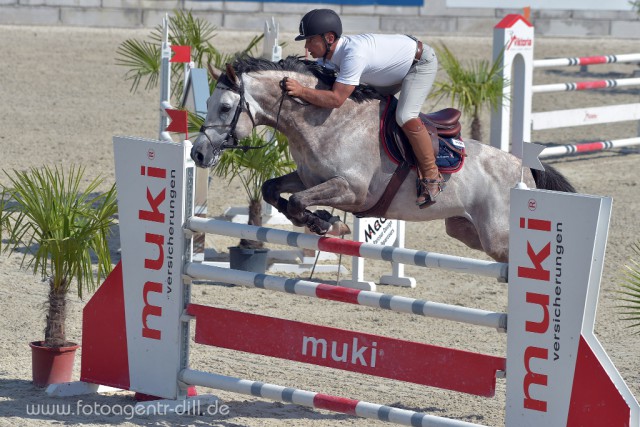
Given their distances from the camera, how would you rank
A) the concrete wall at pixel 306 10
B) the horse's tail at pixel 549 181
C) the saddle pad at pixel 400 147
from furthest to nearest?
1. the concrete wall at pixel 306 10
2. the horse's tail at pixel 549 181
3. the saddle pad at pixel 400 147

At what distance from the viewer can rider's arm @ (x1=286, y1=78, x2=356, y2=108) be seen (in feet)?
16.9

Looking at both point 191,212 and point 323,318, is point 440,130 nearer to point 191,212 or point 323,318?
point 191,212

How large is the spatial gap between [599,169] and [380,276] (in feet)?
13.6

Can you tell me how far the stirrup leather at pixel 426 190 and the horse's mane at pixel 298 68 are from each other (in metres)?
0.46

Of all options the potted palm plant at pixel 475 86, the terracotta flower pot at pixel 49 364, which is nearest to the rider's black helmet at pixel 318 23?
the terracotta flower pot at pixel 49 364

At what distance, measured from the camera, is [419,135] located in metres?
5.29

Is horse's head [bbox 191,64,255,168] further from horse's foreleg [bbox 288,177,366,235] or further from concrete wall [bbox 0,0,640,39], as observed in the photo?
concrete wall [bbox 0,0,640,39]

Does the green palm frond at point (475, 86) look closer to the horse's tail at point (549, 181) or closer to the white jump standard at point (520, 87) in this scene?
the white jump standard at point (520, 87)

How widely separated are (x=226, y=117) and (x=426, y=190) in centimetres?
94

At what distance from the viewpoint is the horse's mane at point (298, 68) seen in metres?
5.25

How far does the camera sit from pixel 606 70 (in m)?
16.3

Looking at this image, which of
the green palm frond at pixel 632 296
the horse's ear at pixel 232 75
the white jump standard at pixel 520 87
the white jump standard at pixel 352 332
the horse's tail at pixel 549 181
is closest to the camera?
the white jump standard at pixel 352 332

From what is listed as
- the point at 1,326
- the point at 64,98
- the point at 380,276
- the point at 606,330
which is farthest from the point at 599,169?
the point at 1,326

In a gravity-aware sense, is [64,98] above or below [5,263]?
above
